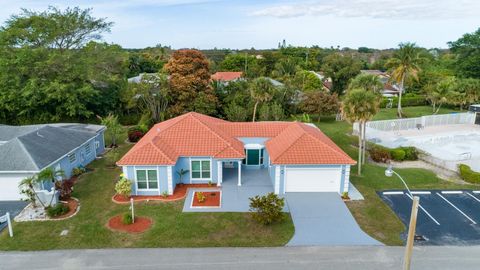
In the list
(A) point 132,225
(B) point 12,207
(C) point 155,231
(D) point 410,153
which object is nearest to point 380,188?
(D) point 410,153

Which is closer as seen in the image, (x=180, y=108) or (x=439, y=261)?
(x=439, y=261)

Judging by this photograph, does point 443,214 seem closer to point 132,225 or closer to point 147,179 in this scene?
point 132,225

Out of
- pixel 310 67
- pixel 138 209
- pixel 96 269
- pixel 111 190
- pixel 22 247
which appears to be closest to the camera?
pixel 96 269

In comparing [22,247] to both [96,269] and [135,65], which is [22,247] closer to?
[96,269]

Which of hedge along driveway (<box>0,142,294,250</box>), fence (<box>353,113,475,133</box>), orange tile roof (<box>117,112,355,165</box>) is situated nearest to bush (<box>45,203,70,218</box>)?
hedge along driveway (<box>0,142,294,250</box>)

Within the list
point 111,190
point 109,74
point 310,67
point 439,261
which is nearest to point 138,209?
point 111,190
